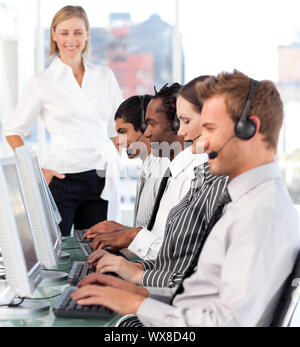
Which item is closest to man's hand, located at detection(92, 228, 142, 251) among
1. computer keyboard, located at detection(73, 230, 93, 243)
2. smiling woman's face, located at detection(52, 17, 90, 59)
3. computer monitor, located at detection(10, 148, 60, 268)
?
computer keyboard, located at detection(73, 230, 93, 243)

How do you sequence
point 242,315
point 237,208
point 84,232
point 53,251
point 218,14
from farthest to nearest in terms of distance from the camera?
1. point 218,14
2. point 84,232
3. point 53,251
4. point 237,208
5. point 242,315

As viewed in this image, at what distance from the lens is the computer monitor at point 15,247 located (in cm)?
145

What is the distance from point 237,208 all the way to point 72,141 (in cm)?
229

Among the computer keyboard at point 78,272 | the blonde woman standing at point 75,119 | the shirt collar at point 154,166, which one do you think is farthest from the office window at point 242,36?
the computer keyboard at point 78,272

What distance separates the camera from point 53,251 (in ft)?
6.49

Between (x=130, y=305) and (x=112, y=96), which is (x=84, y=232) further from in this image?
(x=130, y=305)

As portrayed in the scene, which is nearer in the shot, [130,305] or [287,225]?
[287,225]

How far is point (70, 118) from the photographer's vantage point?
11.6ft

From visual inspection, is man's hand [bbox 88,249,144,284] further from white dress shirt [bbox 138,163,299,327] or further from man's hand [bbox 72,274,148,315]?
white dress shirt [bbox 138,163,299,327]

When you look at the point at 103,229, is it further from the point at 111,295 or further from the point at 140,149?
the point at 111,295

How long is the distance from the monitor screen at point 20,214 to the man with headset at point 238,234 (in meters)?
0.17

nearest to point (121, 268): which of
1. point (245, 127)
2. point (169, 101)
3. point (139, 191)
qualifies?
point (245, 127)

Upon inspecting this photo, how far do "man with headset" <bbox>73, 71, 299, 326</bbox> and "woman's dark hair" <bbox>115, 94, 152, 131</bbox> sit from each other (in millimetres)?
1850
